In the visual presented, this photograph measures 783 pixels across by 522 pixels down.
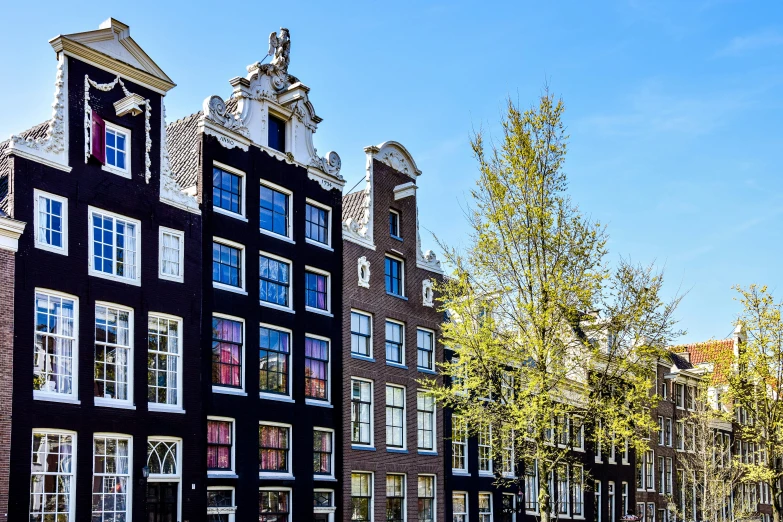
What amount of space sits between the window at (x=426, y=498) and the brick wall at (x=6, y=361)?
746 inches

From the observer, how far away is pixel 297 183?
117ft

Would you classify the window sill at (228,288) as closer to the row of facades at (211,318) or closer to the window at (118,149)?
the row of facades at (211,318)

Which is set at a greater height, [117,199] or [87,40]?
[87,40]

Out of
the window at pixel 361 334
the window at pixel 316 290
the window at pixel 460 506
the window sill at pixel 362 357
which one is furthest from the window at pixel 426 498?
the window at pixel 316 290

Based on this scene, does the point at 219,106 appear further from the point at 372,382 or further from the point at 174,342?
the point at 372,382

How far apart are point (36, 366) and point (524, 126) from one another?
1656 cm

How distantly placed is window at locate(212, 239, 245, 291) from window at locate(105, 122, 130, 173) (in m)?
4.09

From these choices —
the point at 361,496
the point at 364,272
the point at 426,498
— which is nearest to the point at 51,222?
the point at 364,272

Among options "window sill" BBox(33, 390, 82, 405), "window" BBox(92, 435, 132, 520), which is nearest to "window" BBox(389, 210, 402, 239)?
"window" BBox(92, 435, 132, 520)

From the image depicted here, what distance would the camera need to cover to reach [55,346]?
26312 mm

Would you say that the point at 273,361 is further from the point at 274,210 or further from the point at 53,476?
the point at 53,476

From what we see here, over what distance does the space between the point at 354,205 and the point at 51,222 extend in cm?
1611

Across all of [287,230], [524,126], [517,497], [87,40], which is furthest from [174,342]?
[517,497]

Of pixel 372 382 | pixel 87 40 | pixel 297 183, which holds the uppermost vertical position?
pixel 87 40
